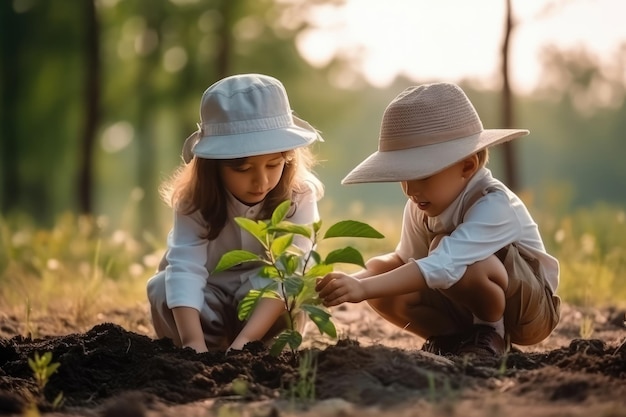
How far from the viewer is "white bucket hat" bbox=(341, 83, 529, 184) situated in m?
3.48

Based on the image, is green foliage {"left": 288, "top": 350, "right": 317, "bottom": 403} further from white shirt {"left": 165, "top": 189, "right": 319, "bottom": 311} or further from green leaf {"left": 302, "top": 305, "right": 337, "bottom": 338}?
white shirt {"left": 165, "top": 189, "right": 319, "bottom": 311}

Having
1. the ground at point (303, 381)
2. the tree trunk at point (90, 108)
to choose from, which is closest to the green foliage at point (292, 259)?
the ground at point (303, 381)

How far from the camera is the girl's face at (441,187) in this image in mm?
3580

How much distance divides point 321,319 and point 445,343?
1.04m

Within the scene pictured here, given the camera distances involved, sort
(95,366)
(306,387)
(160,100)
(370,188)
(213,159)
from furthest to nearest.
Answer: (370,188) → (160,100) → (213,159) → (95,366) → (306,387)

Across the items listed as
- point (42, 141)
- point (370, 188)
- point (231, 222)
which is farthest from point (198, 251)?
point (370, 188)

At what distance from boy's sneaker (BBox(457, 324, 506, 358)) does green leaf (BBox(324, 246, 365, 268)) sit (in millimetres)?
860

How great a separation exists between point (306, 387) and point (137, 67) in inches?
593

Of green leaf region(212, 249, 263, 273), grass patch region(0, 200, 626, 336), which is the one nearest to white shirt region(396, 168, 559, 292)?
green leaf region(212, 249, 263, 273)

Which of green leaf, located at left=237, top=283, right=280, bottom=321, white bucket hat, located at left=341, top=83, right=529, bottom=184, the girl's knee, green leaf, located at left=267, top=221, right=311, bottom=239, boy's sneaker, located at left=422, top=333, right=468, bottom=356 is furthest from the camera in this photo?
the girl's knee

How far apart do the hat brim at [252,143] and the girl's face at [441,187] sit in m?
0.47

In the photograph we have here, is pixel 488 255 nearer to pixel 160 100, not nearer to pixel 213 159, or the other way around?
pixel 213 159

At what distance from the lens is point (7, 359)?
11.4 ft

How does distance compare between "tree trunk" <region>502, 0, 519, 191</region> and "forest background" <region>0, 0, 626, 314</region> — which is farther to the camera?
"forest background" <region>0, 0, 626, 314</region>
